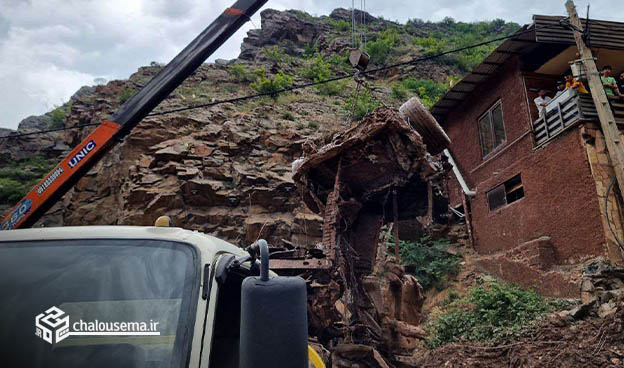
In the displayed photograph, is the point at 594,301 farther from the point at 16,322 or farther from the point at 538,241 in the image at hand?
the point at 16,322

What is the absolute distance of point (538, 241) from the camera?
10992 mm

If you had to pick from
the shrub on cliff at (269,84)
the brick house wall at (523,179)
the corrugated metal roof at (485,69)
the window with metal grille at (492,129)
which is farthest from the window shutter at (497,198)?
the shrub on cliff at (269,84)

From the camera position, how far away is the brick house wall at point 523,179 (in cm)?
997

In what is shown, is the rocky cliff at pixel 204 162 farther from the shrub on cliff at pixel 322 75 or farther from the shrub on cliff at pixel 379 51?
the shrub on cliff at pixel 379 51

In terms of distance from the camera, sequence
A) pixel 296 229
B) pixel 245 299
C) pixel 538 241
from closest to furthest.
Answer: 1. pixel 245 299
2. pixel 538 241
3. pixel 296 229

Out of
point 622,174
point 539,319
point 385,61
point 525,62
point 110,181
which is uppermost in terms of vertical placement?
point 385,61

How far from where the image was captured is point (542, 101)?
39.8 feet

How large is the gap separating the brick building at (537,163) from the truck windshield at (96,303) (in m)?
10.9

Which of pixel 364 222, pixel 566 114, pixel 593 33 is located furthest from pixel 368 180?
pixel 593 33

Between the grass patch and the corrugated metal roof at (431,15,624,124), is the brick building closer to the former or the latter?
the corrugated metal roof at (431,15,624,124)

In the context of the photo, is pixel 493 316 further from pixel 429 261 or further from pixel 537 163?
pixel 429 261

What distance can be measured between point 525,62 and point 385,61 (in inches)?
890

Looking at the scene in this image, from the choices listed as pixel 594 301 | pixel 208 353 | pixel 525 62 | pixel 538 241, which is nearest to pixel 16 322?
pixel 208 353

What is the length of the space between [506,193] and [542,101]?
11.3 ft
